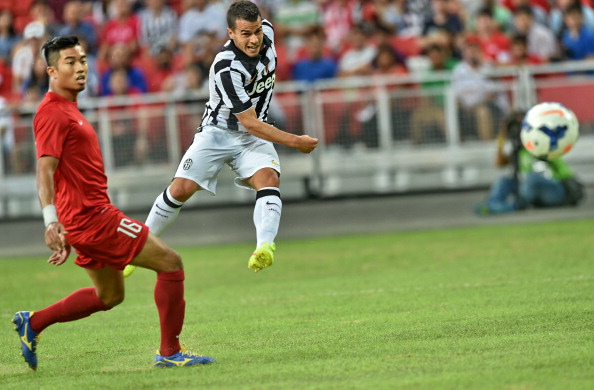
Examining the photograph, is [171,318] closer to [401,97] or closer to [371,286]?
[371,286]

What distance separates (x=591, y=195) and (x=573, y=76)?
1.95 meters

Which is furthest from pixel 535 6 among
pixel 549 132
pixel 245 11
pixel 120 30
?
pixel 245 11

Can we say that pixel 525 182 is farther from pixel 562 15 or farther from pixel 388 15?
pixel 388 15

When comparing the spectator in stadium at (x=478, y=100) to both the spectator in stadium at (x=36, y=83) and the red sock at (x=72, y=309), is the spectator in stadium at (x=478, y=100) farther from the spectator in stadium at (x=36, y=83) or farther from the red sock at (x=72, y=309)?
the red sock at (x=72, y=309)

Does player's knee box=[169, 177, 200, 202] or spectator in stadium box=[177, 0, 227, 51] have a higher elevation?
spectator in stadium box=[177, 0, 227, 51]

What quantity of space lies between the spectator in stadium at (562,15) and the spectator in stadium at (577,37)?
93 millimetres

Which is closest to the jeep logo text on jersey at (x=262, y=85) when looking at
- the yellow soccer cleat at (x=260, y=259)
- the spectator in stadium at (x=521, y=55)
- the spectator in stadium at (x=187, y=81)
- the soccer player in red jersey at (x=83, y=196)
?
the yellow soccer cleat at (x=260, y=259)

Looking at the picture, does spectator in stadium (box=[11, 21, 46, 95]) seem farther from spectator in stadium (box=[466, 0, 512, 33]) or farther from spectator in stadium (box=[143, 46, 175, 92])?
spectator in stadium (box=[466, 0, 512, 33])

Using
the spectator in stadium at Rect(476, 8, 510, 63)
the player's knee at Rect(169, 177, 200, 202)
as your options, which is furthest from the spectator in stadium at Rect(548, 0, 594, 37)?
the player's knee at Rect(169, 177, 200, 202)

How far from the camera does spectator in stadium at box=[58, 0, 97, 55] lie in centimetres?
2034

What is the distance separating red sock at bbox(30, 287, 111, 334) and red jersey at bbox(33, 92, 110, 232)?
2.12 feet

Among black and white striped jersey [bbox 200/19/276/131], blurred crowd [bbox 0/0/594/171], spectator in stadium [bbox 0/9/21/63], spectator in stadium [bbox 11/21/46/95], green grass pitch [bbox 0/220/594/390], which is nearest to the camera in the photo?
green grass pitch [bbox 0/220/594/390]

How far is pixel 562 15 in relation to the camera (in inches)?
717

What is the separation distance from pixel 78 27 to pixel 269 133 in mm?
13100
